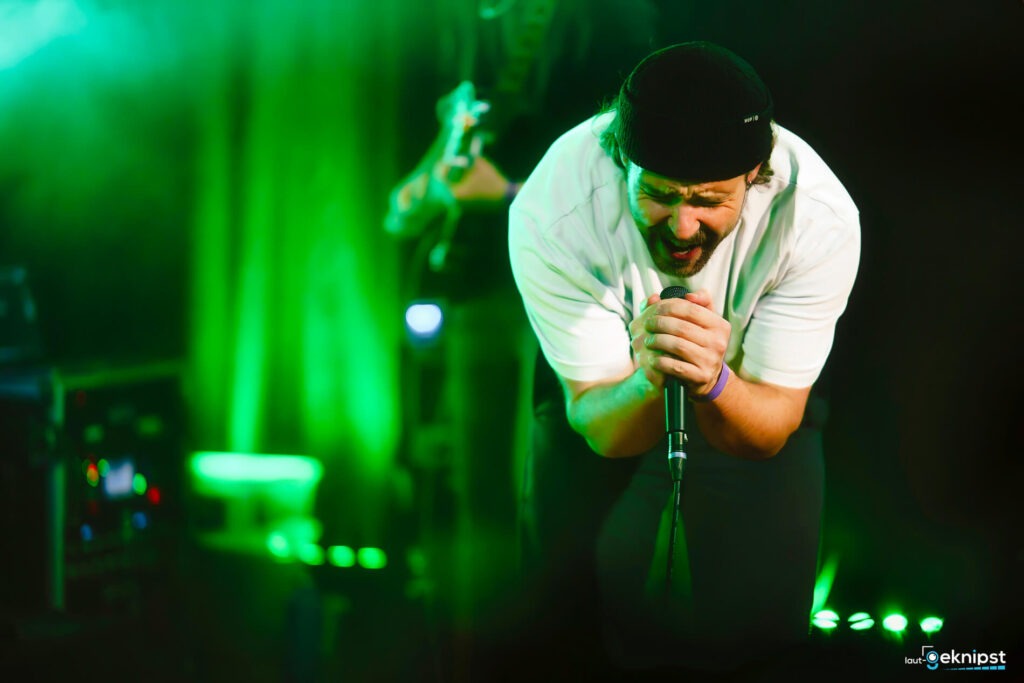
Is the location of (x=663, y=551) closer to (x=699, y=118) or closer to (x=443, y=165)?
(x=699, y=118)

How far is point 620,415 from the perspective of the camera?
168 centimetres

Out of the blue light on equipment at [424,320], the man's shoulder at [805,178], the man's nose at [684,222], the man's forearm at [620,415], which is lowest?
the man's forearm at [620,415]

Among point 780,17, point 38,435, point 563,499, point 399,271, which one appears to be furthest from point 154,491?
point 780,17

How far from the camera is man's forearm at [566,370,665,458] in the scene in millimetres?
1633

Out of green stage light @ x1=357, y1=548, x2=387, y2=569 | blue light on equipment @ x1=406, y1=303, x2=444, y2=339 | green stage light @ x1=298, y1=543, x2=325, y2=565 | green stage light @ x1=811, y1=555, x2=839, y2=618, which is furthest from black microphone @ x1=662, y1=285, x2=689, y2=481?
green stage light @ x1=298, y1=543, x2=325, y2=565

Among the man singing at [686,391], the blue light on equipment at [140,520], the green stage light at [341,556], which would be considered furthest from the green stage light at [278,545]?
the man singing at [686,391]

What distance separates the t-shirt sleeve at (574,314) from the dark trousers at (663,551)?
7.1 inches

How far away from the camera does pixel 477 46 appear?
2.13m

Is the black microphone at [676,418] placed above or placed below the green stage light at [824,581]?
above

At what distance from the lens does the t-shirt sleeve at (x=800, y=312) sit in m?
1.65

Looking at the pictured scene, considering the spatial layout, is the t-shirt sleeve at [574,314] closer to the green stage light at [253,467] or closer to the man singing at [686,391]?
the man singing at [686,391]

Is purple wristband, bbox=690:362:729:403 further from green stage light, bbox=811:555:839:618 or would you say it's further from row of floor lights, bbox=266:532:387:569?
row of floor lights, bbox=266:532:387:569

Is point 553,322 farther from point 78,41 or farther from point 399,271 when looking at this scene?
point 78,41

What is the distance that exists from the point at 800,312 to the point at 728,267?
0.49 ft
